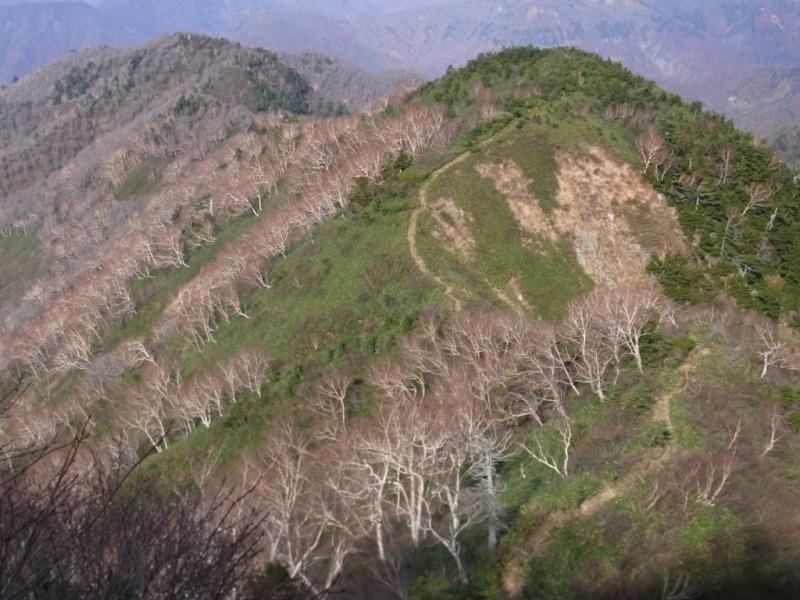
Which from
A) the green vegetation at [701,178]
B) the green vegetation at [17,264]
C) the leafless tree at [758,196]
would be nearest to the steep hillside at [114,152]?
the green vegetation at [17,264]

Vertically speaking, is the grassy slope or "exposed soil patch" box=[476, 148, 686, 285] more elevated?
"exposed soil patch" box=[476, 148, 686, 285]

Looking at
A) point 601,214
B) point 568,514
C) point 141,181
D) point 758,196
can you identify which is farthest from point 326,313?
point 141,181

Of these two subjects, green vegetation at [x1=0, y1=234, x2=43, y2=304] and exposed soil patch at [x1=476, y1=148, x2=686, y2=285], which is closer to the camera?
exposed soil patch at [x1=476, y1=148, x2=686, y2=285]

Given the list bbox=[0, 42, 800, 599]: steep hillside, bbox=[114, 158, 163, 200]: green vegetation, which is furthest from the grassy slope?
bbox=[114, 158, 163, 200]: green vegetation

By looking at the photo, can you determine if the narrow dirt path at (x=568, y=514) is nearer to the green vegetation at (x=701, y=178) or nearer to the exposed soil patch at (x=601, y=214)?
the green vegetation at (x=701, y=178)

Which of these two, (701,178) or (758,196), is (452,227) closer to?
(701,178)

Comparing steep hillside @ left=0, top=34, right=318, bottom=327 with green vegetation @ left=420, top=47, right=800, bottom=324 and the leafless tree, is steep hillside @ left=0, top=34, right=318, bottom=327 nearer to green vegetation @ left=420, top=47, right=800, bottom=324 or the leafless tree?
green vegetation @ left=420, top=47, right=800, bottom=324
